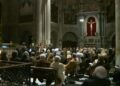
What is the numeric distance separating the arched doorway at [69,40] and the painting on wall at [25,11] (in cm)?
531

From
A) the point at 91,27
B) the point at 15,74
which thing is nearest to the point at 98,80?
the point at 15,74

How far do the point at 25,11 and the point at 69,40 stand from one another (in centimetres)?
666

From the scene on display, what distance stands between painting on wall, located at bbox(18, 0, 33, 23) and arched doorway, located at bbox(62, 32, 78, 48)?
17.4 ft

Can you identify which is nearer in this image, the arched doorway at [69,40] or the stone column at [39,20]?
the stone column at [39,20]

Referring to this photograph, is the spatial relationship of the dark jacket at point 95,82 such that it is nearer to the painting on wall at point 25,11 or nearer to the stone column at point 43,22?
the stone column at point 43,22

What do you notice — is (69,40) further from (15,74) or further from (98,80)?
(98,80)

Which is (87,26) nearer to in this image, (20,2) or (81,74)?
(20,2)

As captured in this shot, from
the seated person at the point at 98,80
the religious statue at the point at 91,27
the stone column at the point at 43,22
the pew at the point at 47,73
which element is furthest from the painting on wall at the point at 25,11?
the seated person at the point at 98,80

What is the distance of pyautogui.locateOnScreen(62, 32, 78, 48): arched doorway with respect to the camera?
1275 inches

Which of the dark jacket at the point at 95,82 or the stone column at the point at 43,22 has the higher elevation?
the stone column at the point at 43,22

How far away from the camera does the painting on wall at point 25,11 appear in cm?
2997

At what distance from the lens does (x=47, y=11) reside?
26.1 meters

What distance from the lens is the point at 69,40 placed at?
32.7 m

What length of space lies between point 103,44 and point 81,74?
687 inches
